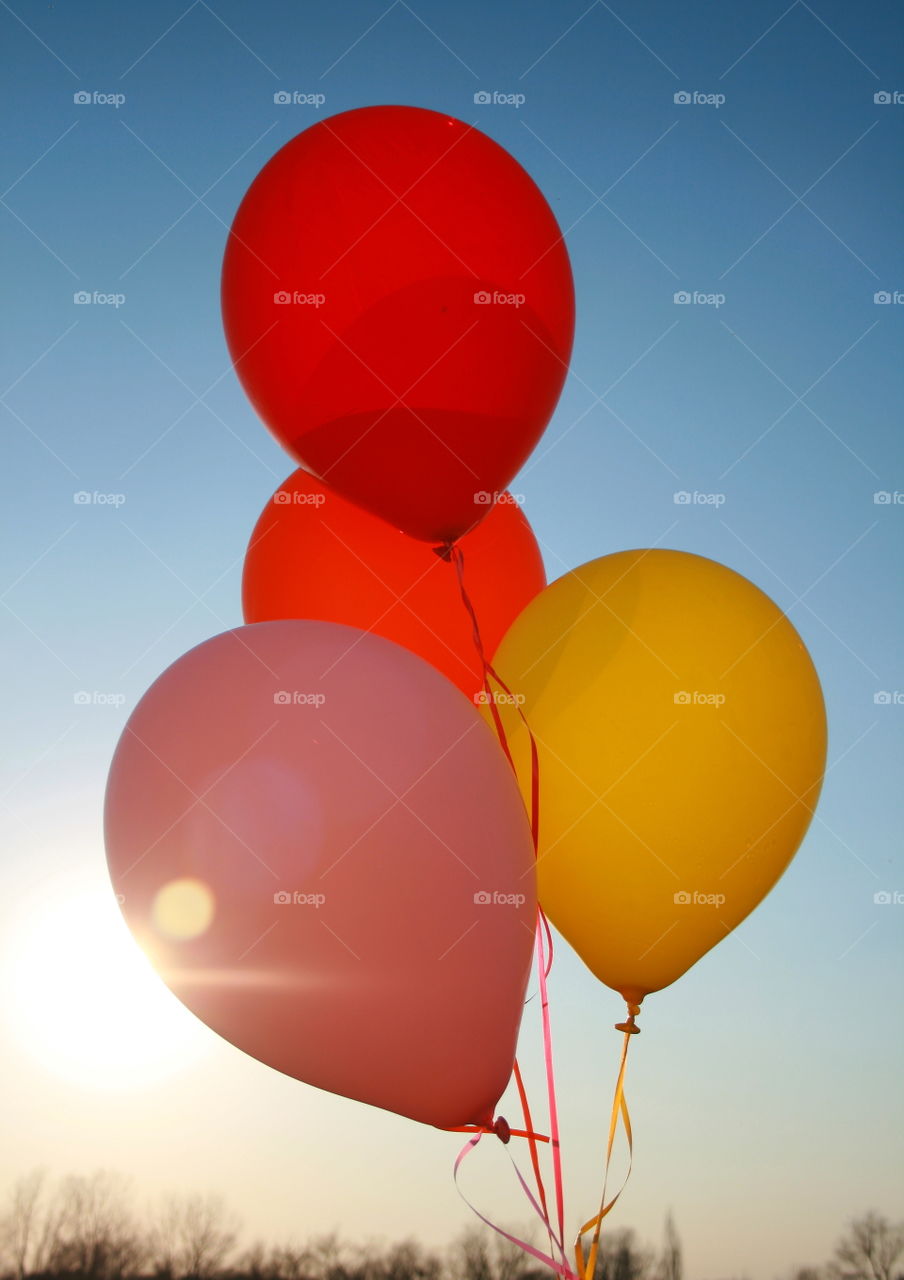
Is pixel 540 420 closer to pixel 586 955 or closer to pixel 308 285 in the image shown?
pixel 308 285

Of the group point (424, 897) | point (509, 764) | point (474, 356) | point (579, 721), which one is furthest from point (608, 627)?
point (424, 897)

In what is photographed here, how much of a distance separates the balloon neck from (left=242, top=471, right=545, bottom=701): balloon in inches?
40.8

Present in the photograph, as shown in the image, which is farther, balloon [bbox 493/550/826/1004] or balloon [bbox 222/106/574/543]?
balloon [bbox 493/550/826/1004]

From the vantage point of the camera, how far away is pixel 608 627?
10.4 ft

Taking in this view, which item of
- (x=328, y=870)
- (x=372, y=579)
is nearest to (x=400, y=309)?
(x=372, y=579)

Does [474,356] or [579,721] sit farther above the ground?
[474,356]

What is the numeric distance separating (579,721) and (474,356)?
106 cm
